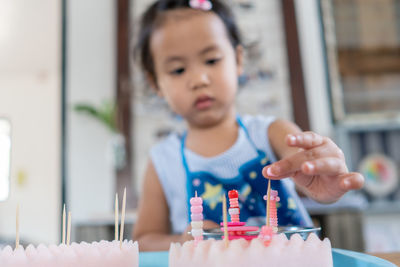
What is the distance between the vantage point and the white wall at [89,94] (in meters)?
2.28

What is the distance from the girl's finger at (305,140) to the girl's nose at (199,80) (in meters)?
0.36

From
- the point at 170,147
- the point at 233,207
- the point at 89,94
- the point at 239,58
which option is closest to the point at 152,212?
the point at 170,147

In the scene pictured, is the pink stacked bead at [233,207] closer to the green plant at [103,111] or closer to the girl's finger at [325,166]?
the girl's finger at [325,166]

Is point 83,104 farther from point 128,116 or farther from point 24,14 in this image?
point 24,14

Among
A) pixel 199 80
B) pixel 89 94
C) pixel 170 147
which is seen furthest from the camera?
pixel 89 94

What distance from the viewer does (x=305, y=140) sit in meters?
0.30

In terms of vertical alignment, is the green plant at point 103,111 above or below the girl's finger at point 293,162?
above

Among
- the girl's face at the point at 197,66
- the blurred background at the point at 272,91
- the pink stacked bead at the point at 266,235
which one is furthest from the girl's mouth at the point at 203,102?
the blurred background at the point at 272,91

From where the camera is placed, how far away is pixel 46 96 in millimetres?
6125

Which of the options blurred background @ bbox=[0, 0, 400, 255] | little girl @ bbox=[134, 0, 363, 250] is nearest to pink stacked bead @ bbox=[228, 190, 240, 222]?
little girl @ bbox=[134, 0, 363, 250]

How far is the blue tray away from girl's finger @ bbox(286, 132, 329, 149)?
90 mm

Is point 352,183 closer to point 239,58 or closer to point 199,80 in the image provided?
point 199,80

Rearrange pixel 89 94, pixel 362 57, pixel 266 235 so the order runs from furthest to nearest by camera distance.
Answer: pixel 89 94, pixel 362 57, pixel 266 235

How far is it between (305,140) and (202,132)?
0.46 meters
